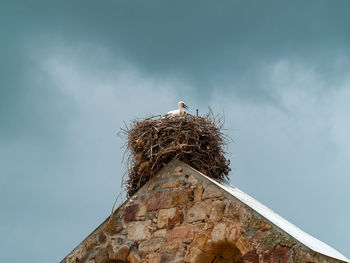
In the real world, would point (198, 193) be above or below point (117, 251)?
above

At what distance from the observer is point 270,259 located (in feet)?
20.2

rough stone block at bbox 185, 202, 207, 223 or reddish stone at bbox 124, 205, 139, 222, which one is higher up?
rough stone block at bbox 185, 202, 207, 223

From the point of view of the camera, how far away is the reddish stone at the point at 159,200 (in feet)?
24.3

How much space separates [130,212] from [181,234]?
3.12ft

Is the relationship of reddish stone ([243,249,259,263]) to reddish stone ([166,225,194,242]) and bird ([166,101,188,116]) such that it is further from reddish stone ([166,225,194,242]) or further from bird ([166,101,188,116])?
bird ([166,101,188,116])

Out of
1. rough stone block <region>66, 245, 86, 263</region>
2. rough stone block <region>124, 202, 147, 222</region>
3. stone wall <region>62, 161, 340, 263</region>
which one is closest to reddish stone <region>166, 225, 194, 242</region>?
stone wall <region>62, 161, 340, 263</region>

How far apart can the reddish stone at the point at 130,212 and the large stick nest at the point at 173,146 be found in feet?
1.14

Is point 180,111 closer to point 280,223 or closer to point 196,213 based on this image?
point 196,213

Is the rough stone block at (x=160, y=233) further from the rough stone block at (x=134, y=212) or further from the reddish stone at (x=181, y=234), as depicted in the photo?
the rough stone block at (x=134, y=212)

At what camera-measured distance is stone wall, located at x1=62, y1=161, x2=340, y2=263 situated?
6.28 metres

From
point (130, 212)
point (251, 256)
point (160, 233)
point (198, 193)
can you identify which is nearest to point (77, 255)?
point (130, 212)

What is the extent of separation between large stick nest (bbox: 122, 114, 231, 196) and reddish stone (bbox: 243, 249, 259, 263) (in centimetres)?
184

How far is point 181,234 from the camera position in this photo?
277 inches

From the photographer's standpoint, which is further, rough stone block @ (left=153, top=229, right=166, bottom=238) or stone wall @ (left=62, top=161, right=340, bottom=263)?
rough stone block @ (left=153, top=229, right=166, bottom=238)
